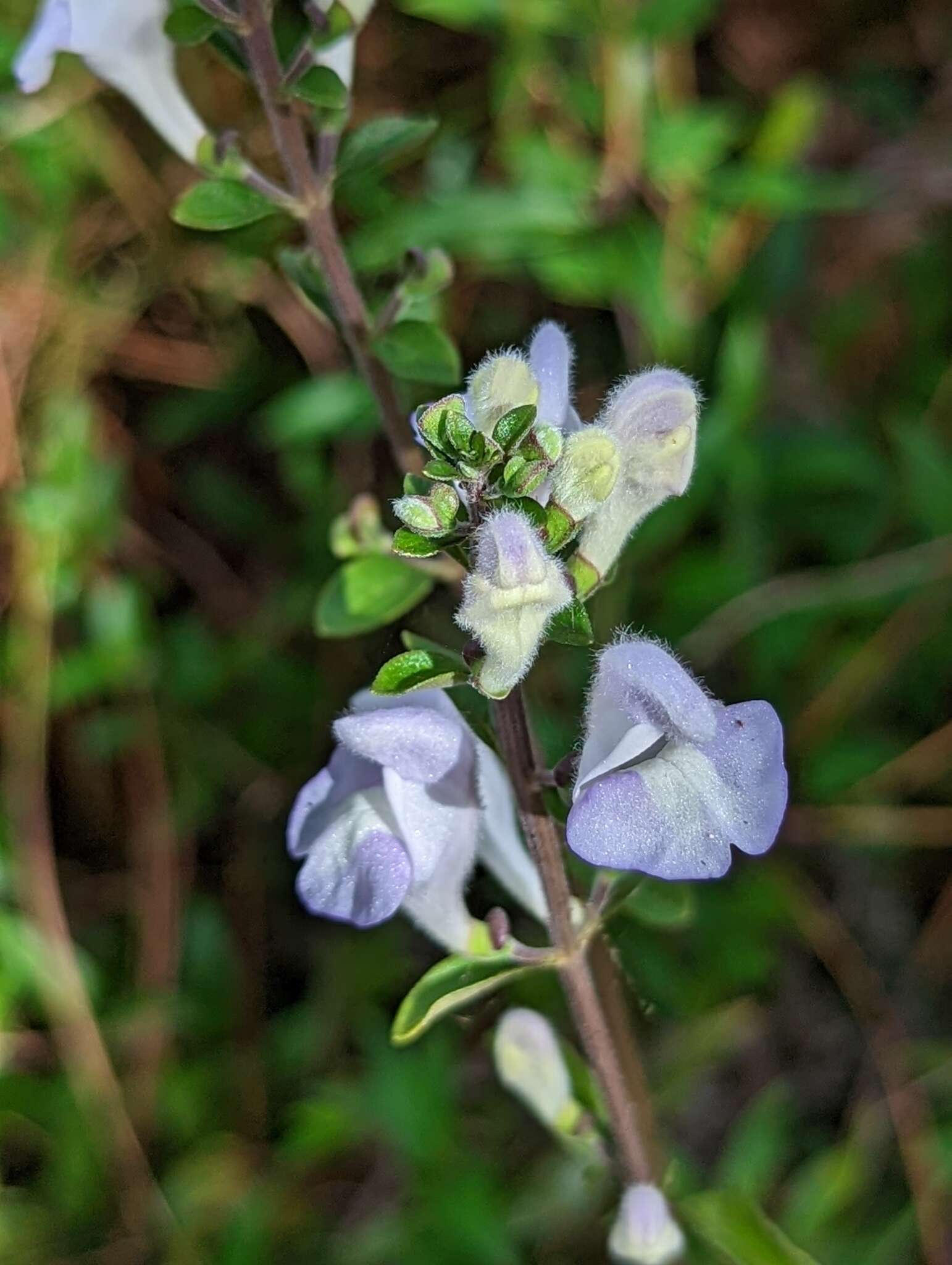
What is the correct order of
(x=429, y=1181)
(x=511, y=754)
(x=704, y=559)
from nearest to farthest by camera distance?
(x=511, y=754), (x=429, y=1181), (x=704, y=559)

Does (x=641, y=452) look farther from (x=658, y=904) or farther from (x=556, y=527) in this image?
(x=658, y=904)

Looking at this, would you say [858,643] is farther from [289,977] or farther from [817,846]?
[289,977]

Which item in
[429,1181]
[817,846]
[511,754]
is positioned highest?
[511,754]

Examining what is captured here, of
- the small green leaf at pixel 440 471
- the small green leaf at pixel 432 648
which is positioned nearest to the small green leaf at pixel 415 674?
the small green leaf at pixel 432 648

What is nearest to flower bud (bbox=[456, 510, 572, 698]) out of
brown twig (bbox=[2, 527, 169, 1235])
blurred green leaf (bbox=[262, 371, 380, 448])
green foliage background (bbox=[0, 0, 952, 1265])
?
green foliage background (bbox=[0, 0, 952, 1265])

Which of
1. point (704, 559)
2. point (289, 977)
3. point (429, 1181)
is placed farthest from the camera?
point (289, 977)

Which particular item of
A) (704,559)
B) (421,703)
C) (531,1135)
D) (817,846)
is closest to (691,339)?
(704,559)

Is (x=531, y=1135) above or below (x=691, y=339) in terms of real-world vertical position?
below
